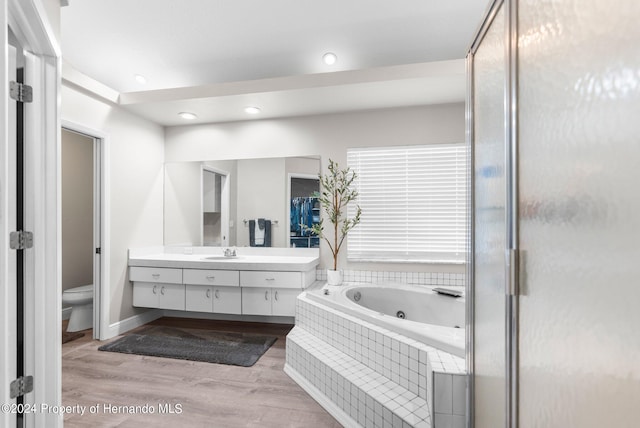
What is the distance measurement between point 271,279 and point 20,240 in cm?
187

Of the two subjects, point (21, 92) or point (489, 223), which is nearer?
point (489, 223)

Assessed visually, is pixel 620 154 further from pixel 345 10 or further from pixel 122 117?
pixel 122 117

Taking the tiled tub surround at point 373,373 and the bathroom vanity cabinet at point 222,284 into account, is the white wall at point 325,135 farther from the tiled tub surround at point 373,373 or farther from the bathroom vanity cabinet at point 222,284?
the tiled tub surround at point 373,373

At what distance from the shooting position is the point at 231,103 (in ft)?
10.1

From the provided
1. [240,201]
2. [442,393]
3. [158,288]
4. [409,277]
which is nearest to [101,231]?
[158,288]

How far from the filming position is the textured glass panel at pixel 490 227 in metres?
0.99

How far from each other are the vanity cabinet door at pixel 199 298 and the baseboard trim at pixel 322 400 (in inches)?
45.8

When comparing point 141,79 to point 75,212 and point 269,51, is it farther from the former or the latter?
point 75,212

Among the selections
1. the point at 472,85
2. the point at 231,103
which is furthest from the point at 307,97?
the point at 472,85

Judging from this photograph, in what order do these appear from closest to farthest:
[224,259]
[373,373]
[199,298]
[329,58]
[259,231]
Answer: [373,373]
[329,58]
[199,298]
[224,259]
[259,231]

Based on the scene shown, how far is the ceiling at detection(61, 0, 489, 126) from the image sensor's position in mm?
2408

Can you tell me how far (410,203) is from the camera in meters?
3.26

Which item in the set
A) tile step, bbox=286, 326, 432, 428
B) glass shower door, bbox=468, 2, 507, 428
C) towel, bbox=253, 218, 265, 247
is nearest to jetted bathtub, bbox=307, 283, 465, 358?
tile step, bbox=286, 326, 432, 428

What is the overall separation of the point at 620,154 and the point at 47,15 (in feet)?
7.42
